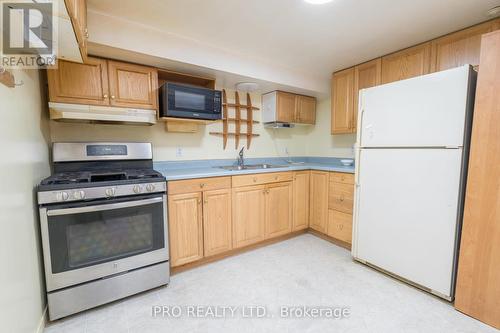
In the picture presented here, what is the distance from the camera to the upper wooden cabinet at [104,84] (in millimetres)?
1846

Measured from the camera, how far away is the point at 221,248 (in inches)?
96.3

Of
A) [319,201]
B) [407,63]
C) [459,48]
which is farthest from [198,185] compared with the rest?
[459,48]

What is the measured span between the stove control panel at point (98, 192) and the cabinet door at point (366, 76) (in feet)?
8.11

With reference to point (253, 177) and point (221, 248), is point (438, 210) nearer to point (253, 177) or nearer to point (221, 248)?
point (253, 177)

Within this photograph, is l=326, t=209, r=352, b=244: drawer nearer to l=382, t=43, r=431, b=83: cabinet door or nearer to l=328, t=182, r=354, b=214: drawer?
l=328, t=182, r=354, b=214: drawer

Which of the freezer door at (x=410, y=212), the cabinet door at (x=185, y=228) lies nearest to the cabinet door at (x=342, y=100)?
the freezer door at (x=410, y=212)

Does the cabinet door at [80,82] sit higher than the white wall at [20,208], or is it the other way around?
the cabinet door at [80,82]

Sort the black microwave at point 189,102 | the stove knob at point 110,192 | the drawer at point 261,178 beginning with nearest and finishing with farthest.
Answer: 1. the stove knob at point 110,192
2. the black microwave at point 189,102
3. the drawer at point 261,178

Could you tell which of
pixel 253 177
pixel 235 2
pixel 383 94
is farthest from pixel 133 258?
pixel 383 94

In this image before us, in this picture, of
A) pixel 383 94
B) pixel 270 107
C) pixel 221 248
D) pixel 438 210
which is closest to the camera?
pixel 438 210

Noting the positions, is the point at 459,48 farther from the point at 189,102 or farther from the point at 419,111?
the point at 189,102

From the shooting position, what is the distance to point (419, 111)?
1.86 metres

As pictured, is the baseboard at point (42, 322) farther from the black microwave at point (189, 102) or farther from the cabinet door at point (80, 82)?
the black microwave at point (189, 102)

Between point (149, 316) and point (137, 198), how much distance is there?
877mm
